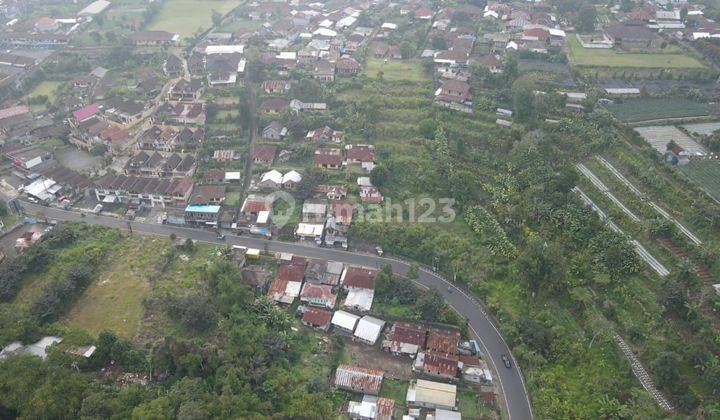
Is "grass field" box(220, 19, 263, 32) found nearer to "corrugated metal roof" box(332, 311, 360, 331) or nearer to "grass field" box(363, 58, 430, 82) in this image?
"grass field" box(363, 58, 430, 82)

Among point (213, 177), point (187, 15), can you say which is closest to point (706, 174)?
point (213, 177)

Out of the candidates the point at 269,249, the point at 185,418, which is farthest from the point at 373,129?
the point at 185,418

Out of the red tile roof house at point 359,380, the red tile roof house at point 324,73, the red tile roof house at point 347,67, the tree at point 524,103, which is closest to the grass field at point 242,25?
the red tile roof house at point 324,73

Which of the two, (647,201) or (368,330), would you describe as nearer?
(368,330)

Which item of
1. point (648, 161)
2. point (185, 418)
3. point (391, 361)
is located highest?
point (648, 161)

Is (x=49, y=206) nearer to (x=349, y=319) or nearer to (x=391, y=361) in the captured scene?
(x=349, y=319)

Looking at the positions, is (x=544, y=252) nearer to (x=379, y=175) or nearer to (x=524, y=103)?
(x=379, y=175)
